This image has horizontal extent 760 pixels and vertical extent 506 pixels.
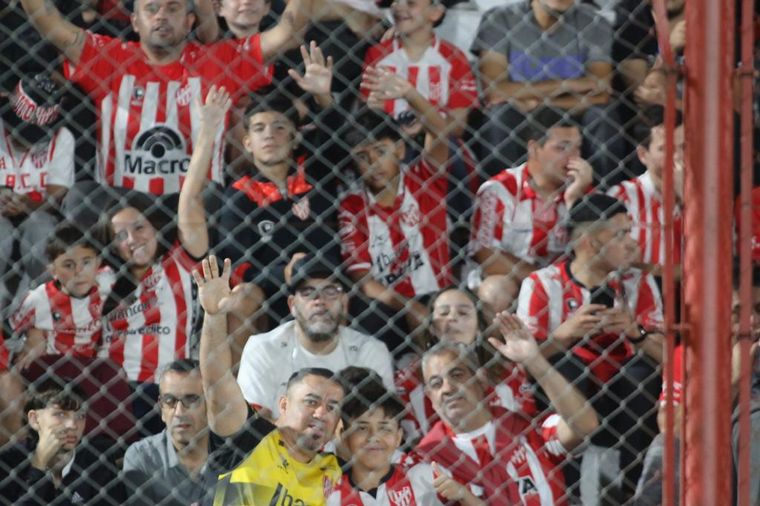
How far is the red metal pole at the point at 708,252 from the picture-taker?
3176mm

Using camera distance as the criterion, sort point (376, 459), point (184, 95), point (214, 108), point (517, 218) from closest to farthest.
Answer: point (376, 459) → point (214, 108) → point (184, 95) → point (517, 218)

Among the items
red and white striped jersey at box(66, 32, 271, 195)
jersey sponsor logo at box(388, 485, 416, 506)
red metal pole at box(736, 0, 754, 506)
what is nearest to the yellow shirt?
jersey sponsor logo at box(388, 485, 416, 506)

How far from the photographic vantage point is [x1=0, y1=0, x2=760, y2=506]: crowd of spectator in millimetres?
4113

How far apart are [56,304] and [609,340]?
1582 mm

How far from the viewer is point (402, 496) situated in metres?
4.18

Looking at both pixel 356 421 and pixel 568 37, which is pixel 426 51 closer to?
pixel 568 37

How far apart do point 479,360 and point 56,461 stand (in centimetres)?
115

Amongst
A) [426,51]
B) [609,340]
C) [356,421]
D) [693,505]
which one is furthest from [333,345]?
[693,505]

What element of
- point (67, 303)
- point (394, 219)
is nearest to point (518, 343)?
point (394, 219)

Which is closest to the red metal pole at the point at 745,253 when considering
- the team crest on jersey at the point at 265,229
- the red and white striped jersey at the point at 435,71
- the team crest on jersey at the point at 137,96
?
the team crest on jersey at the point at 265,229

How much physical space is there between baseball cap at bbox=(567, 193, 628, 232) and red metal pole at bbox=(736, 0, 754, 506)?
4.35 feet

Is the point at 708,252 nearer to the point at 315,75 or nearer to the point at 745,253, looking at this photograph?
the point at 745,253

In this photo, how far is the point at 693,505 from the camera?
10.5ft

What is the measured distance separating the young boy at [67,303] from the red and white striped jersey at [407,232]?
30.2 inches
